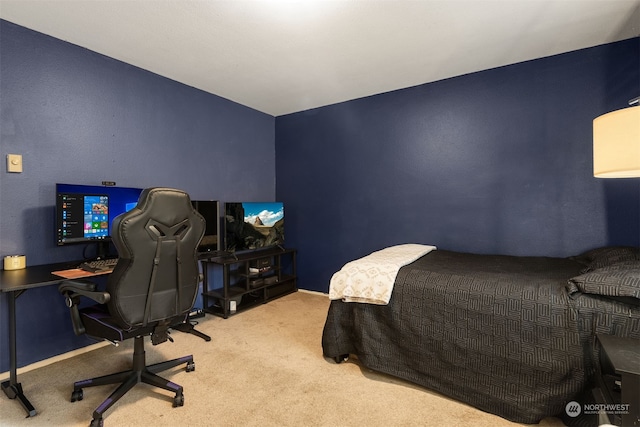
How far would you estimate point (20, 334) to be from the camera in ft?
7.43

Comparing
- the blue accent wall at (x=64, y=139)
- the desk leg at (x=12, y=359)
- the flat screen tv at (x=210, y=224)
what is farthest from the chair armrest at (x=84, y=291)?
the flat screen tv at (x=210, y=224)

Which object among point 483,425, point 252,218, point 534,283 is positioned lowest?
point 483,425

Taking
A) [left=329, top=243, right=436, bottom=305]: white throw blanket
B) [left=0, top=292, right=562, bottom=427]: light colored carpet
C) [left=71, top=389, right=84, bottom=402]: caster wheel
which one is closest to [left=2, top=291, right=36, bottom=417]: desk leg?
[left=0, top=292, right=562, bottom=427]: light colored carpet

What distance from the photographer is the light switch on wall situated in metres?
2.22

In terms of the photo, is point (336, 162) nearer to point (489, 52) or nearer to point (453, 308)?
point (489, 52)

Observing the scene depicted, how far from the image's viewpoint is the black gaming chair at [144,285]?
5.56 feet

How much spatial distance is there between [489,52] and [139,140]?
3.37 meters

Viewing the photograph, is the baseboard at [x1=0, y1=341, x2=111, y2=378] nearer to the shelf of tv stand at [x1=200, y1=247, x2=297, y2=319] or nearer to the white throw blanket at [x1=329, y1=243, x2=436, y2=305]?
the shelf of tv stand at [x1=200, y1=247, x2=297, y2=319]

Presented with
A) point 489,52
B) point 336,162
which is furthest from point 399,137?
point 489,52

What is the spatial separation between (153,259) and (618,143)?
2.34 m

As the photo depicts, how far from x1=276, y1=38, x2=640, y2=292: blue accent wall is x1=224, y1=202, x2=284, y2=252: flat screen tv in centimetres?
50

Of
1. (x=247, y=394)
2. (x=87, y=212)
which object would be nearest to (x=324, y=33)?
(x=87, y=212)

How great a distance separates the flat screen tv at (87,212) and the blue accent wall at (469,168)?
239 centimetres

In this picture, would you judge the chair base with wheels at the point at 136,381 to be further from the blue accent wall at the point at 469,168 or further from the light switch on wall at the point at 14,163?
the blue accent wall at the point at 469,168
